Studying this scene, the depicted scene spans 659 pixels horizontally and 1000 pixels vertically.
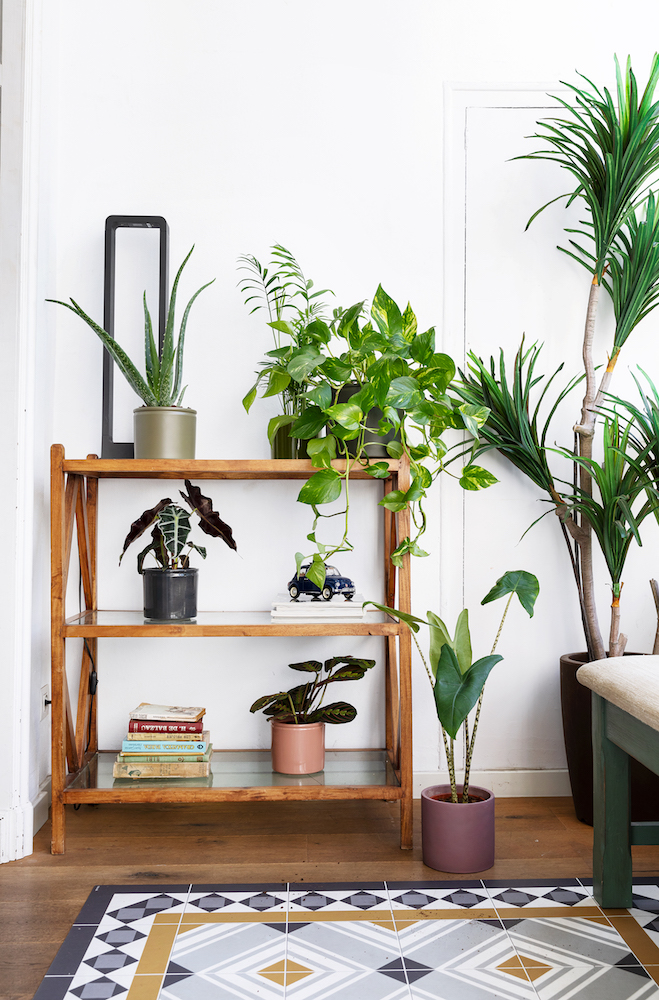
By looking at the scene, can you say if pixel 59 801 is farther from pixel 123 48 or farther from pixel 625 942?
pixel 123 48

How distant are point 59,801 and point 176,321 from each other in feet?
4.66

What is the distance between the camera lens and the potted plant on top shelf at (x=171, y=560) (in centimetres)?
210

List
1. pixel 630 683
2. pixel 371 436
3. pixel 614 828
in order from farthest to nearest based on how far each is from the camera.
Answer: pixel 371 436, pixel 614 828, pixel 630 683

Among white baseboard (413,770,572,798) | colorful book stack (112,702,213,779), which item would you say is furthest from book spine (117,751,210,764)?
white baseboard (413,770,572,798)

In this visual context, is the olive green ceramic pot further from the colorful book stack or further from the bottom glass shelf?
the bottom glass shelf

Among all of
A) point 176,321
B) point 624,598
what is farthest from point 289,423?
point 624,598

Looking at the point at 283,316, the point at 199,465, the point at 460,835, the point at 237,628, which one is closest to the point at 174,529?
the point at 199,465

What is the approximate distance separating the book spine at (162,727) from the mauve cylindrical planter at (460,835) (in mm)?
673

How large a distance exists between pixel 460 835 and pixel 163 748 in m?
0.82

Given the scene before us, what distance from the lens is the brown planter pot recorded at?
2.21 meters

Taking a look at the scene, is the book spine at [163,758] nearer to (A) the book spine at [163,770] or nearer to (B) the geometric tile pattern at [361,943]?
(A) the book spine at [163,770]

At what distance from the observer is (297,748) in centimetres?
216

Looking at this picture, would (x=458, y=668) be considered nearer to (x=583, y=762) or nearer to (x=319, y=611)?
(x=319, y=611)

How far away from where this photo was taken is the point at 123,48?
8.00ft
